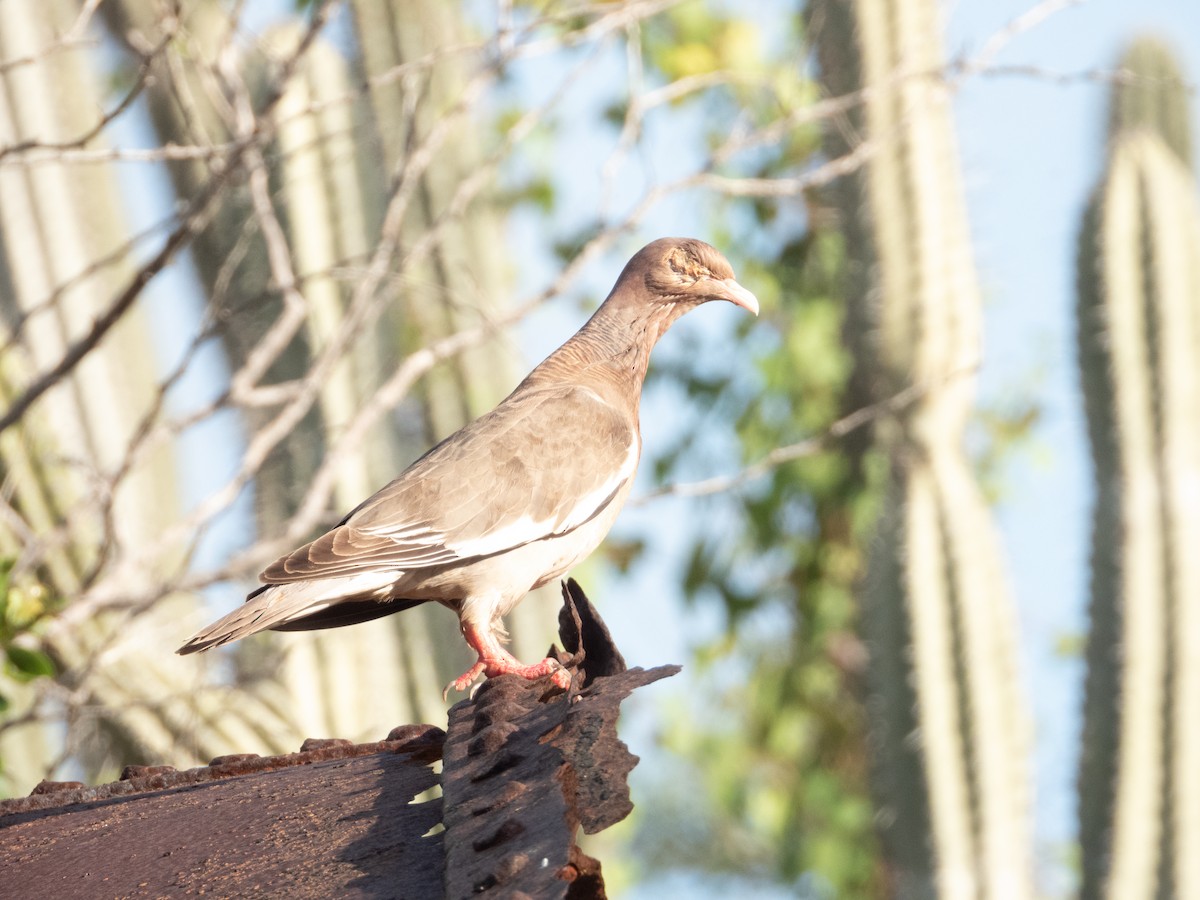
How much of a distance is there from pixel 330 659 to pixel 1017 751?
300cm

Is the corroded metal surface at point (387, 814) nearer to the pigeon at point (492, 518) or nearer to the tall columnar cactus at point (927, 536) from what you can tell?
the pigeon at point (492, 518)

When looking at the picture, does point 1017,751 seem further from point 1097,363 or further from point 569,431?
point 569,431

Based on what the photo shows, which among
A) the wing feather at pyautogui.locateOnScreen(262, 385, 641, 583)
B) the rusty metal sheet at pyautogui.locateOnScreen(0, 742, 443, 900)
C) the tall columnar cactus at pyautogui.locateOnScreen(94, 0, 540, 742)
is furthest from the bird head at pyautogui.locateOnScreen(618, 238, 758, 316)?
the rusty metal sheet at pyautogui.locateOnScreen(0, 742, 443, 900)

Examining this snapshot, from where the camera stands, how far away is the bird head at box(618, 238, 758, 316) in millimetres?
4066

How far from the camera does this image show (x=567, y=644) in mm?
2389

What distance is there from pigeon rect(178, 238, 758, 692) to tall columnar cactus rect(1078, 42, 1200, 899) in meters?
2.82

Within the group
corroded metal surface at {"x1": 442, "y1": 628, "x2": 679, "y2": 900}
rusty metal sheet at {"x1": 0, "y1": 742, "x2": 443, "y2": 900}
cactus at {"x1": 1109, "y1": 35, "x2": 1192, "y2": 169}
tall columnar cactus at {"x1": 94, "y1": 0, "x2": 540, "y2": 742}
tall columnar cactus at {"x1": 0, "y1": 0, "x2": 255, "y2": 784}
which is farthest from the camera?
cactus at {"x1": 1109, "y1": 35, "x2": 1192, "y2": 169}

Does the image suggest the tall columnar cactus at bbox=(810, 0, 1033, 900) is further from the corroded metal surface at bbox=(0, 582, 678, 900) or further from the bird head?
the corroded metal surface at bbox=(0, 582, 678, 900)

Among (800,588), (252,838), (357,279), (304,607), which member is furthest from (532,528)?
(800,588)

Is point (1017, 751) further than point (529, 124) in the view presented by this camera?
Yes

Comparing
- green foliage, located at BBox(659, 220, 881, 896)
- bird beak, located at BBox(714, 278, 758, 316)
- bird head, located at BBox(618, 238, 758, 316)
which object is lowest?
green foliage, located at BBox(659, 220, 881, 896)

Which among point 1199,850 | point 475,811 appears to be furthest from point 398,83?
point 475,811

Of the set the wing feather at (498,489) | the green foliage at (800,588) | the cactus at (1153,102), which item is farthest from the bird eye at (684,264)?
the green foliage at (800,588)

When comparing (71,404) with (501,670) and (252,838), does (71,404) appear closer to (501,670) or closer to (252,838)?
(501,670)
